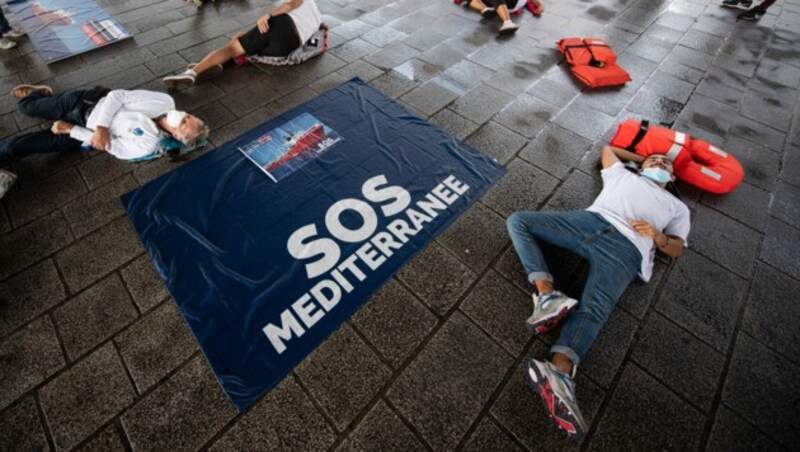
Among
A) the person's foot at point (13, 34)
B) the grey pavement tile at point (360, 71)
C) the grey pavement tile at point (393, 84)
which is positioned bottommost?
the grey pavement tile at point (393, 84)

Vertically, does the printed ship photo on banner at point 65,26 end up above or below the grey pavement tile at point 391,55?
above

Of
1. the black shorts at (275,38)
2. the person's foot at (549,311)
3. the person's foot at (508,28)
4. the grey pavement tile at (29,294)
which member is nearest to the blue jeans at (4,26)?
the black shorts at (275,38)

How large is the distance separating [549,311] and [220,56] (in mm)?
4756

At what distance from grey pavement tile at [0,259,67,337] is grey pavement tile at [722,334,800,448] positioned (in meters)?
4.60

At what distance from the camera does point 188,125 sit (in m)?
3.27

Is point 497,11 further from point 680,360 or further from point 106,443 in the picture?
point 106,443

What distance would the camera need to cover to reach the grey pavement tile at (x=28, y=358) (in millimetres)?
2123

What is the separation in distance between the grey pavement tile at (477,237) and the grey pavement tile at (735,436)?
167cm

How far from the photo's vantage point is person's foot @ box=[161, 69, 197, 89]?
416 centimetres

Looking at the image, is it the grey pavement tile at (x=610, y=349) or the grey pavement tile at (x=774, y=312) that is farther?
the grey pavement tile at (x=774, y=312)

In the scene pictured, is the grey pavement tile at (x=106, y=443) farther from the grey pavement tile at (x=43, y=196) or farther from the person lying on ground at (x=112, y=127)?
the person lying on ground at (x=112, y=127)

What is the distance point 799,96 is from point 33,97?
30.2 ft

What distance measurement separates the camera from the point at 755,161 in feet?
12.3

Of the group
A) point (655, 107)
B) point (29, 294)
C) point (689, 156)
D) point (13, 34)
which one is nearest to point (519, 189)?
point (689, 156)
